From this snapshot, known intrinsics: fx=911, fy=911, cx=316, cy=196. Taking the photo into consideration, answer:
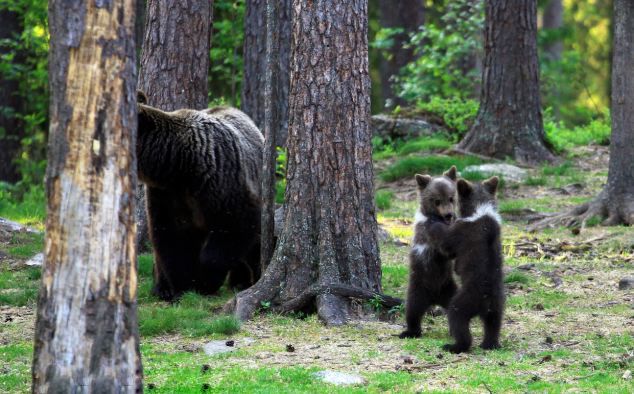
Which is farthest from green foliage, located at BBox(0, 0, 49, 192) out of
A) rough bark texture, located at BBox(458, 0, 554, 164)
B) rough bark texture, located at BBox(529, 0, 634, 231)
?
rough bark texture, located at BBox(529, 0, 634, 231)

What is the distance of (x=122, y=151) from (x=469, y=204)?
3584mm

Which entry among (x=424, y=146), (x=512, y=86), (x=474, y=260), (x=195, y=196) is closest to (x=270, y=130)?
(x=195, y=196)

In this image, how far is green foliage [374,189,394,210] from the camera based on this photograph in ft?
48.4

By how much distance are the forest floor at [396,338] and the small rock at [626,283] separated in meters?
0.14

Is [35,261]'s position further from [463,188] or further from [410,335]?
[463,188]

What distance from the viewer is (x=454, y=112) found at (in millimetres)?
19188

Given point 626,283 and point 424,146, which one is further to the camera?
point 424,146

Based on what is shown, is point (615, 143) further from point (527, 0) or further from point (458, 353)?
point (458, 353)

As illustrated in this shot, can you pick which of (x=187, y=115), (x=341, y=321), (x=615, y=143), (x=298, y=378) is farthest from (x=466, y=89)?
(x=298, y=378)

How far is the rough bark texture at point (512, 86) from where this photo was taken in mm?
16719

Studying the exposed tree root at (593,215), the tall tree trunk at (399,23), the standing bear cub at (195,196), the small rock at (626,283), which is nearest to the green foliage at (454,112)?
the exposed tree root at (593,215)

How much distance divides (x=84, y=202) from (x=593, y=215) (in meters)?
9.51

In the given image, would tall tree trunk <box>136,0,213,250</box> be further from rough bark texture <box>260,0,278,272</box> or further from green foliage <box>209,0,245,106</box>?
green foliage <box>209,0,245,106</box>

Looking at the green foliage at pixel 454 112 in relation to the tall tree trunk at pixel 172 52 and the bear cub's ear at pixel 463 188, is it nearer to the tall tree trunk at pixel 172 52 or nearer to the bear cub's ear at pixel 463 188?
the tall tree trunk at pixel 172 52
